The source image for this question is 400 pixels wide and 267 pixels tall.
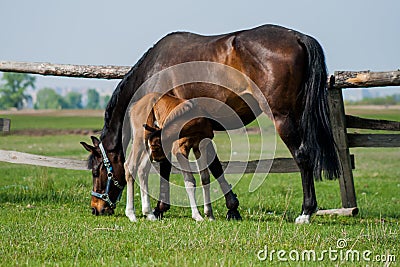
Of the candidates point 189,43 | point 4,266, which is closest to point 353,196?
point 189,43

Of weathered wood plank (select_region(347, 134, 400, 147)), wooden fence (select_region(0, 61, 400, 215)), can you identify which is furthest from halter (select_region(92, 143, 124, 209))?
weathered wood plank (select_region(347, 134, 400, 147))

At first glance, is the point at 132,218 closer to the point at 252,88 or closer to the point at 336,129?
the point at 252,88

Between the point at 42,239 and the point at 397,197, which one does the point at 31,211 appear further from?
the point at 397,197

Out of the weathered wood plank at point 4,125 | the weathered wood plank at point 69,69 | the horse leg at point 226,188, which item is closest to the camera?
the horse leg at point 226,188

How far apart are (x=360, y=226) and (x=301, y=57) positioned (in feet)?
7.18

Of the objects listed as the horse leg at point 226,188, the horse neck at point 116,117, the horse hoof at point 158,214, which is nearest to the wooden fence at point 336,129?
the horse neck at point 116,117

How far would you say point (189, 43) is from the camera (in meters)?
8.95

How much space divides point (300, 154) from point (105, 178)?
2.64m

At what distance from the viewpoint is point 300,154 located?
8.10 m

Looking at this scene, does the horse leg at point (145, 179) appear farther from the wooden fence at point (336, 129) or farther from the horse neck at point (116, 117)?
the wooden fence at point (336, 129)

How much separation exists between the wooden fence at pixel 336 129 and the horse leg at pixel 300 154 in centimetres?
127

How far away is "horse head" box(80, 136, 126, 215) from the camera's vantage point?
8.66 meters

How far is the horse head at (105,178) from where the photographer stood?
28.4 feet

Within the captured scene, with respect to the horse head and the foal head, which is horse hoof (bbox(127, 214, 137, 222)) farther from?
the foal head
